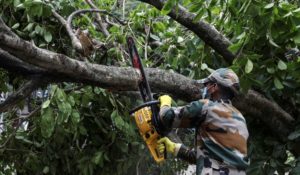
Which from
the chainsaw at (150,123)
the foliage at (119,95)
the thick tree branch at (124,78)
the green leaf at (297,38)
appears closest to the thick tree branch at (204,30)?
the foliage at (119,95)

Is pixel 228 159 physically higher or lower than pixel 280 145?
higher

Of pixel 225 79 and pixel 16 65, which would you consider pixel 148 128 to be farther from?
pixel 16 65

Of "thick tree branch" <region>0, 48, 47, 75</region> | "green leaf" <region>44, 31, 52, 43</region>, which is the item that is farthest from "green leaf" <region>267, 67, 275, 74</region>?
"green leaf" <region>44, 31, 52, 43</region>

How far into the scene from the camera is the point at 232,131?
3.28 meters

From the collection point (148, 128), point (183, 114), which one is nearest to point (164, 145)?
point (148, 128)

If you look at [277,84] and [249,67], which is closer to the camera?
[249,67]

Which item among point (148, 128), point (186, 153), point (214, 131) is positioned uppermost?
point (214, 131)

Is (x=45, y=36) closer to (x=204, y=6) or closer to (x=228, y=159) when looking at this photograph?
(x=204, y=6)

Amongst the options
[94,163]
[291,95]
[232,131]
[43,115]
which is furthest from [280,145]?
[43,115]

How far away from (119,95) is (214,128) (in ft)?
6.43

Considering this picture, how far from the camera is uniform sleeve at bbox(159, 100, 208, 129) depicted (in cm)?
318

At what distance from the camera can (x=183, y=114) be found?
3178 millimetres

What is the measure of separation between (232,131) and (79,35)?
1.93 meters

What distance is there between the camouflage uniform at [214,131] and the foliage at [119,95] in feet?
1.91
